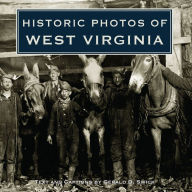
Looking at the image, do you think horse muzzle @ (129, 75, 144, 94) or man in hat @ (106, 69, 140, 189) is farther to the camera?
man in hat @ (106, 69, 140, 189)

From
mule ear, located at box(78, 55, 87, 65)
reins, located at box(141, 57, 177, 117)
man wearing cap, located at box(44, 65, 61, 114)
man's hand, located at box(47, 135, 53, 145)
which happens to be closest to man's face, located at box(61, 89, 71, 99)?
man wearing cap, located at box(44, 65, 61, 114)

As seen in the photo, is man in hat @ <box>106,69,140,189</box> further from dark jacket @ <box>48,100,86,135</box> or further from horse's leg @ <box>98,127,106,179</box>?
dark jacket @ <box>48,100,86,135</box>

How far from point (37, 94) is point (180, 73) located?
223cm

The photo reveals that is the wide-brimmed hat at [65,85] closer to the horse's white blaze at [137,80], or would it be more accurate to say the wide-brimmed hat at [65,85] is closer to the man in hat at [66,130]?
the man in hat at [66,130]

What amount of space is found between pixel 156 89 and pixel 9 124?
7.62 ft

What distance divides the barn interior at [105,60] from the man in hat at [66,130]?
0.35 metres

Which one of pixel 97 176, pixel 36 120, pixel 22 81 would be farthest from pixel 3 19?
pixel 97 176

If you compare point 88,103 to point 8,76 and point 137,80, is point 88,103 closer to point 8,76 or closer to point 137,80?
point 137,80

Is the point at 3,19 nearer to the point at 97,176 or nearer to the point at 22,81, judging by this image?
the point at 22,81

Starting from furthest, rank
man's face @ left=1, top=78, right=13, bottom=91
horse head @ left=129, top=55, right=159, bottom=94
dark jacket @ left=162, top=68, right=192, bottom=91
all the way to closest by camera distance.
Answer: man's face @ left=1, top=78, right=13, bottom=91, dark jacket @ left=162, top=68, right=192, bottom=91, horse head @ left=129, top=55, right=159, bottom=94

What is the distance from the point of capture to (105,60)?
7.09 meters

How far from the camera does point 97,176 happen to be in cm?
706

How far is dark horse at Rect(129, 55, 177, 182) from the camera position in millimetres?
6953

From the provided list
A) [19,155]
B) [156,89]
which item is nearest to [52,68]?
[19,155]
